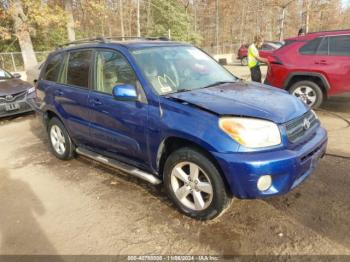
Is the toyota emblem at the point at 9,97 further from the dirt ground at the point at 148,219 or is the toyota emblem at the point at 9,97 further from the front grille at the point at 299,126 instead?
the front grille at the point at 299,126

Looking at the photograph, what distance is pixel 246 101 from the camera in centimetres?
324

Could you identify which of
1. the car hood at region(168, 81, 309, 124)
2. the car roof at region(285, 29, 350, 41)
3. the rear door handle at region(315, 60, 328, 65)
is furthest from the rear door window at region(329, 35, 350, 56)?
the car hood at region(168, 81, 309, 124)

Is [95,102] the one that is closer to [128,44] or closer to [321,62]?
[128,44]

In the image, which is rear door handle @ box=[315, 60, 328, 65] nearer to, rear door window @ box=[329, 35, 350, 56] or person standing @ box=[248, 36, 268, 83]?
rear door window @ box=[329, 35, 350, 56]

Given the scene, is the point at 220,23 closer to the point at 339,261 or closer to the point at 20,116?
the point at 20,116

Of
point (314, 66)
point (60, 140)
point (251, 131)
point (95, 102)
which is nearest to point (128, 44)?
point (95, 102)

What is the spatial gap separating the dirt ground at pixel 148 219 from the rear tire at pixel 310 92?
246 cm

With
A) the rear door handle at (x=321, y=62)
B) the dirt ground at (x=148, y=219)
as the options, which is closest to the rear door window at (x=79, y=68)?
the dirt ground at (x=148, y=219)

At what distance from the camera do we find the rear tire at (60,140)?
505 cm

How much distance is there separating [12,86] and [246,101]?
7.71 meters

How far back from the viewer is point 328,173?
4.15 metres

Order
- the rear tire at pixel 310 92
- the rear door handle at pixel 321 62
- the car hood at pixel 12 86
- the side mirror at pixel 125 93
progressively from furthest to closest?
the car hood at pixel 12 86
the rear tire at pixel 310 92
the rear door handle at pixel 321 62
the side mirror at pixel 125 93

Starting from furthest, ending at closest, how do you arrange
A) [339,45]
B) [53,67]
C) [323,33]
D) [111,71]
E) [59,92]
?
[323,33]
[339,45]
[53,67]
[59,92]
[111,71]

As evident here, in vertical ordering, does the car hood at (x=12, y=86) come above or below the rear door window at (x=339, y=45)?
below
